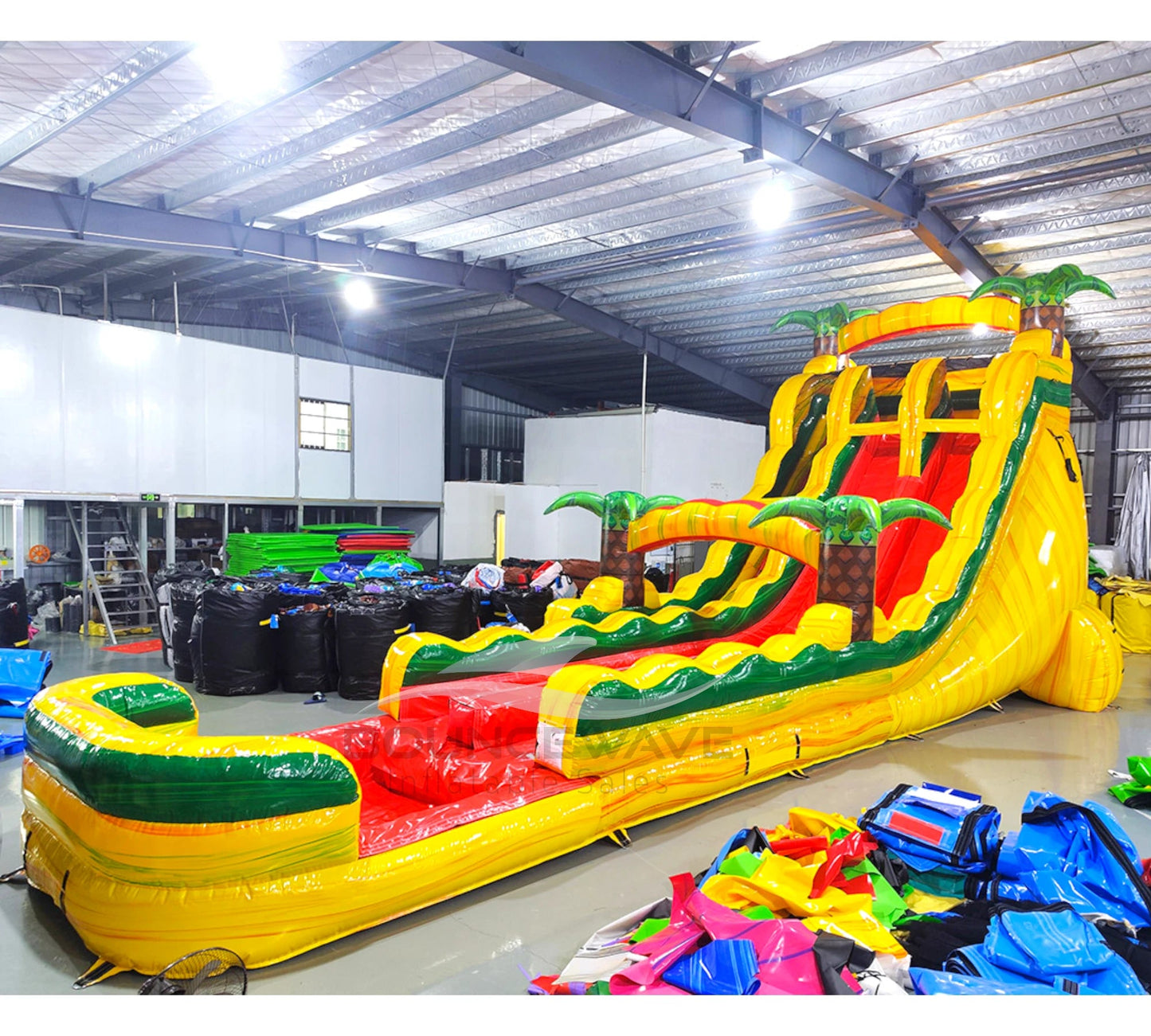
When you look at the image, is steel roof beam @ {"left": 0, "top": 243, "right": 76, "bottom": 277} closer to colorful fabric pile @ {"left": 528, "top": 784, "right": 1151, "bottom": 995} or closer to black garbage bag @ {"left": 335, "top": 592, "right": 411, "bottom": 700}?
black garbage bag @ {"left": 335, "top": 592, "right": 411, "bottom": 700}

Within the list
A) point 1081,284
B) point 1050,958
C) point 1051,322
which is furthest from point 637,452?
point 1050,958

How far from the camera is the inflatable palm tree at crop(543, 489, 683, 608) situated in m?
5.81

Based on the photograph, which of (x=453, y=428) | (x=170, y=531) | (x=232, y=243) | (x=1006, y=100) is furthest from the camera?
(x=453, y=428)

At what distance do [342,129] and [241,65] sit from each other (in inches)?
34.8

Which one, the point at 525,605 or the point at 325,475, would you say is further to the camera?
the point at 325,475

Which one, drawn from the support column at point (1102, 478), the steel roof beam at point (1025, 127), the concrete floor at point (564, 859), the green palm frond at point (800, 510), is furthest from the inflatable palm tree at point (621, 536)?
the support column at point (1102, 478)

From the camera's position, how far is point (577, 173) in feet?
21.6

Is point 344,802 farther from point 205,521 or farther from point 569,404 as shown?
point 569,404

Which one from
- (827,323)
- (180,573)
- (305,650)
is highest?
(827,323)

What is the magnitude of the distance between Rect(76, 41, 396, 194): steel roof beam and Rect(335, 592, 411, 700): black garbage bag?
338cm

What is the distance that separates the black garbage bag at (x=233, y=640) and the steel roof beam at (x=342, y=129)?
3163mm

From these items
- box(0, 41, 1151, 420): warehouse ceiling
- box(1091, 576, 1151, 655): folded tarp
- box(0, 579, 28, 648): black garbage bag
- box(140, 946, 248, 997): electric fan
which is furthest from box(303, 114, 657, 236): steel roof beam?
box(1091, 576, 1151, 655): folded tarp

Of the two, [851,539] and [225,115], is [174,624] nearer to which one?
[225,115]
